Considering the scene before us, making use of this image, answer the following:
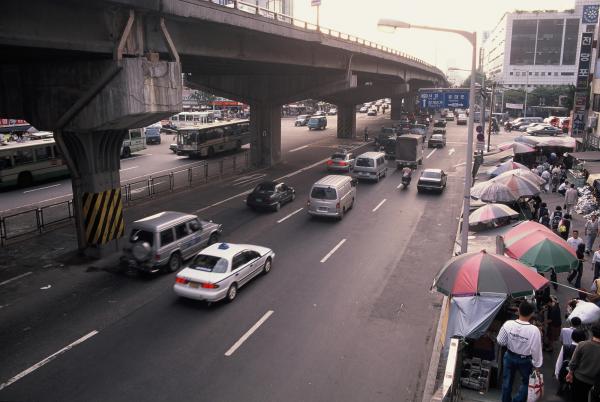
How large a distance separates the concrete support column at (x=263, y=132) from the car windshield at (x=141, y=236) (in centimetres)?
2398

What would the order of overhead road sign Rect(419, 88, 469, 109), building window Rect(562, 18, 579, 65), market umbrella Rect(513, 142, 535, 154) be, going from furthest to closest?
building window Rect(562, 18, 579, 65)
market umbrella Rect(513, 142, 535, 154)
overhead road sign Rect(419, 88, 469, 109)

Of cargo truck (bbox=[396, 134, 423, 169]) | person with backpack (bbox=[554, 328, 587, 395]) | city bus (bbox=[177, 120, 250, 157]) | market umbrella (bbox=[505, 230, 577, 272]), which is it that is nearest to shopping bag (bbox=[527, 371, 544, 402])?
person with backpack (bbox=[554, 328, 587, 395])

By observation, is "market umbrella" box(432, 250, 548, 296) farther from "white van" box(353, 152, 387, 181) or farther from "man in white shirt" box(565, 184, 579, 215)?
"white van" box(353, 152, 387, 181)

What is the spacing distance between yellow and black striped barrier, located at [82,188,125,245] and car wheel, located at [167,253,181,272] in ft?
11.7

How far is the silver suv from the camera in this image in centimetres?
1692

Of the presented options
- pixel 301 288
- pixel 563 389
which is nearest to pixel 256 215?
pixel 301 288

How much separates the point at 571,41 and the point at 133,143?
127275 mm

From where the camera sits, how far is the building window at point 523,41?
135 meters

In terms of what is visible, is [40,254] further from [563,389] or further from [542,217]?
[542,217]

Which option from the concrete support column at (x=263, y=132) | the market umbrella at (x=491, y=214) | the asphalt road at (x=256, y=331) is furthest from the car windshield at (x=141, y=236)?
the concrete support column at (x=263, y=132)

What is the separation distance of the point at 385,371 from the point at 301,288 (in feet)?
17.6

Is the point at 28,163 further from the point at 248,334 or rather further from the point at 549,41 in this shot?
the point at 549,41

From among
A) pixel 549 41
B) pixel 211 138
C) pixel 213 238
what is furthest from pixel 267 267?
pixel 549 41

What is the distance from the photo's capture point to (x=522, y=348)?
865 centimetres
